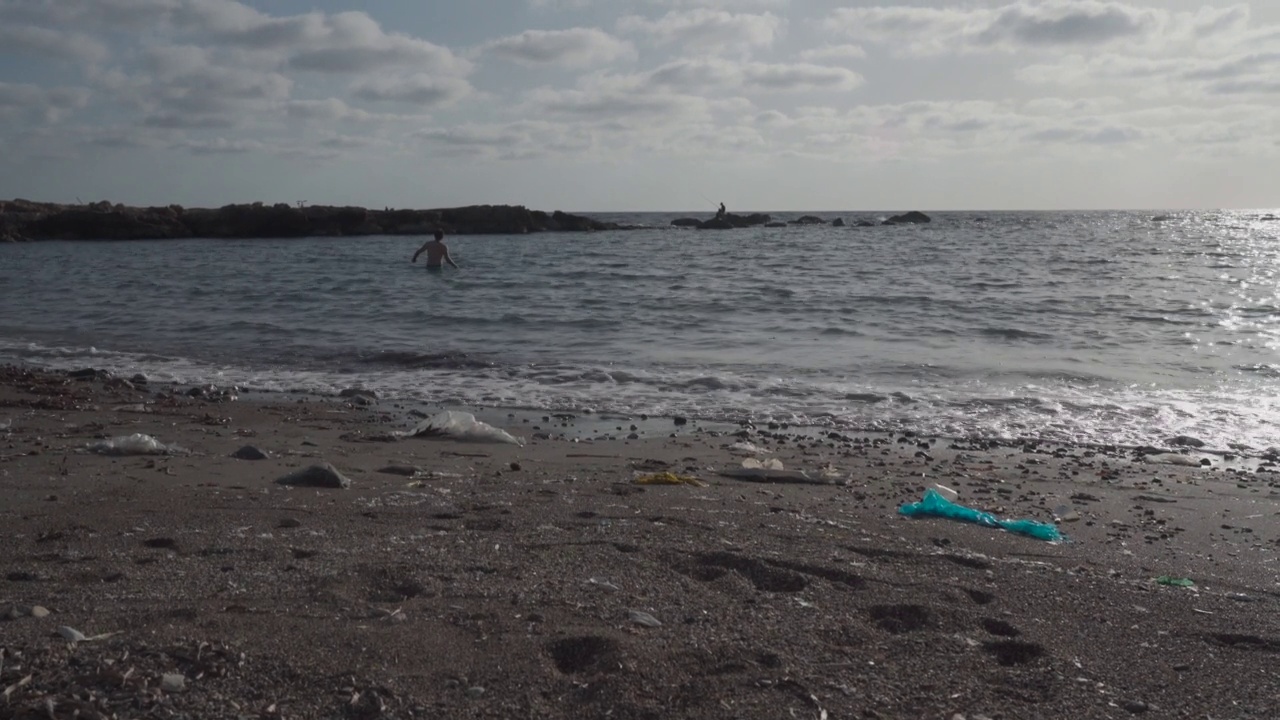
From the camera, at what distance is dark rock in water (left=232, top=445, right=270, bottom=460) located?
19.9ft

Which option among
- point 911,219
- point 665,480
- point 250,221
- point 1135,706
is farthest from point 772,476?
point 911,219

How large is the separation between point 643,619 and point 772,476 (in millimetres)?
2990

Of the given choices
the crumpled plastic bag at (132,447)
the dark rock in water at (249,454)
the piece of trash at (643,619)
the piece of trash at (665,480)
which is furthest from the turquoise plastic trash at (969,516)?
the crumpled plastic bag at (132,447)

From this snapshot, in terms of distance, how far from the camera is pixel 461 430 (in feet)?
23.5

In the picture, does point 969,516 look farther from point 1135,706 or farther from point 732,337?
point 732,337

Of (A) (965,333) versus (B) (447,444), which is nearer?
(B) (447,444)

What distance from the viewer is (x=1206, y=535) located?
502 centimetres

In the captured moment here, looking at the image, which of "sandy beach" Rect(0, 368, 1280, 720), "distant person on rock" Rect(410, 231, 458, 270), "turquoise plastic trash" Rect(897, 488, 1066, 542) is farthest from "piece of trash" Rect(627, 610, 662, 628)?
"distant person on rock" Rect(410, 231, 458, 270)

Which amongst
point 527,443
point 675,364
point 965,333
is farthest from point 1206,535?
point 965,333

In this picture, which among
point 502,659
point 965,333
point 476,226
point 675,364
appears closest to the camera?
point 502,659

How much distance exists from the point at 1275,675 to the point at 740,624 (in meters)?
1.74

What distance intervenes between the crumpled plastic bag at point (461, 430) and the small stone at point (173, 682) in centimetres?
455

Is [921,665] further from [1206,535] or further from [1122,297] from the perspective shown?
[1122,297]

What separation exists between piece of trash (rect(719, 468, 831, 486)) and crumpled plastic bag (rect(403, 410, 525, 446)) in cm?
181
